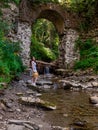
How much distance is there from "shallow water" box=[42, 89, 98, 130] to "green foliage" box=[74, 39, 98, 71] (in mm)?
6391

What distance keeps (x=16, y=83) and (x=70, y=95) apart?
261cm

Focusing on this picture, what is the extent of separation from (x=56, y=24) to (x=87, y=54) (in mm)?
3461

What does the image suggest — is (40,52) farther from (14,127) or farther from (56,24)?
(14,127)

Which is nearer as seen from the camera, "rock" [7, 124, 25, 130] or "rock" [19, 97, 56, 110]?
"rock" [7, 124, 25, 130]

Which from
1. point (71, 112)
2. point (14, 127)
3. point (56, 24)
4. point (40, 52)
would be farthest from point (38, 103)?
point (40, 52)

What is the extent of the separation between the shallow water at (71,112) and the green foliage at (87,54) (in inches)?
252

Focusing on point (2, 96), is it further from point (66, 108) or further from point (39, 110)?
point (66, 108)

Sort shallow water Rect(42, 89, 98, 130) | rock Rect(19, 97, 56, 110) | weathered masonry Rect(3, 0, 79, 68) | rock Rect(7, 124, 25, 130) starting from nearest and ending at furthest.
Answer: rock Rect(7, 124, 25, 130) → shallow water Rect(42, 89, 98, 130) → rock Rect(19, 97, 56, 110) → weathered masonry Rect(3, 0, 79, 68)

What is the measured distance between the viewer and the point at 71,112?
757 cm

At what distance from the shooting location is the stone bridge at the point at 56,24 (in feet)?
56.5

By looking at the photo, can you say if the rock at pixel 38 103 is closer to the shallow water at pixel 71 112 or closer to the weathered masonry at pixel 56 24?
the shallow water at pixel 71 112

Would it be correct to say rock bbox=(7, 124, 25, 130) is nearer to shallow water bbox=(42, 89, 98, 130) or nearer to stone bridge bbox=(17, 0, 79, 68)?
shallow water bbox=(42, 89, 98, 130)

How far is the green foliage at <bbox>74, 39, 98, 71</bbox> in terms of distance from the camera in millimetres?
16500

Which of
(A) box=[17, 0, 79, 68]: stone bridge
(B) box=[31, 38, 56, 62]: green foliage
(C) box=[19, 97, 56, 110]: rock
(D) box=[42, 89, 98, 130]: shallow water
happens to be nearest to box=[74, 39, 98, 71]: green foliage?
(A) box=[17, 0, 79, 68]: stone bridge
